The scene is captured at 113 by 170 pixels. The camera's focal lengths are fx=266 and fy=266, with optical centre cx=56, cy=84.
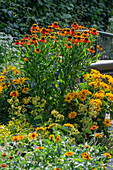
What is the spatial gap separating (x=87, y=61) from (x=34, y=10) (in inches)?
170

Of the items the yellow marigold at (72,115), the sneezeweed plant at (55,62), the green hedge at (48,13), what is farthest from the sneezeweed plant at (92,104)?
the green hedge at (48,13)

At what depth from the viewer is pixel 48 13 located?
299 inches

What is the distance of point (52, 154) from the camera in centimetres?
216

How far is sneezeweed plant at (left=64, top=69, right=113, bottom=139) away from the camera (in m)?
2.84

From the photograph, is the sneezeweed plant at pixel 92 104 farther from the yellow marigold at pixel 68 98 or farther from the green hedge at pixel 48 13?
the green hedge at pixel 48 13

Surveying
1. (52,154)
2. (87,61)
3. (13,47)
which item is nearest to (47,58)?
(87,61)

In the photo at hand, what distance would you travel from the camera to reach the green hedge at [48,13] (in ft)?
21.3

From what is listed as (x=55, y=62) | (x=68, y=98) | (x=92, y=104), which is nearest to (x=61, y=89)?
(x=68, y=98)

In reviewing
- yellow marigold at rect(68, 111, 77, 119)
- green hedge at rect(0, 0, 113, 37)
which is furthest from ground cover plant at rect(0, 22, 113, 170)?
green hedge at rect(0, 0, 113, 37)

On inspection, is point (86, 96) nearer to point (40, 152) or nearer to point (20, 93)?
point (20, 93)

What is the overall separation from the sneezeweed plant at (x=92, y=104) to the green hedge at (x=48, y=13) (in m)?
3.85

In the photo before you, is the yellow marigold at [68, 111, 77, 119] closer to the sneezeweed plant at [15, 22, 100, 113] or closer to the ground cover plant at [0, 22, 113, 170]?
the ground cover plant at [0, 22, 113, 170]

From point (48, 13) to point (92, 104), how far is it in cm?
540

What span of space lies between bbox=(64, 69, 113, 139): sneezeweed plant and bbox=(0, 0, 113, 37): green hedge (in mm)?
3852
